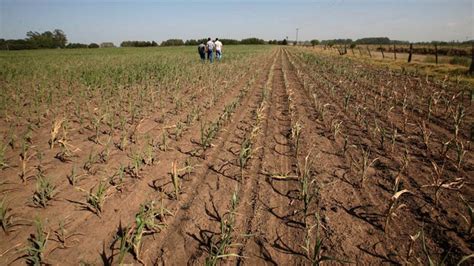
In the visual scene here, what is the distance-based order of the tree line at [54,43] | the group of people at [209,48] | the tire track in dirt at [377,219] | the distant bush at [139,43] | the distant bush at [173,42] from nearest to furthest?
1. the tire track in dirt at [377,219]
2. the group of people at [209,48]
3. the tree line at [54,43]
4. the distant bush at [139,43]
5. the distant bush at [173,42]

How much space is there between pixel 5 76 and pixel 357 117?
14122 mm

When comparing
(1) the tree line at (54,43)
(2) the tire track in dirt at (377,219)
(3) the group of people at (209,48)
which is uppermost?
(1) the tree line at (54,43)

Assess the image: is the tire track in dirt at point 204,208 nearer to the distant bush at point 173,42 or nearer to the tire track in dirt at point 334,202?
the tire track in dirt at point 334,202

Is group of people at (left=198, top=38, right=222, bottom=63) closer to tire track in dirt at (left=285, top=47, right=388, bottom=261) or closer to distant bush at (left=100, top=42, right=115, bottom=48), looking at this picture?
tire track in dirt at (left=285, top=47, right=388, bottom=261)

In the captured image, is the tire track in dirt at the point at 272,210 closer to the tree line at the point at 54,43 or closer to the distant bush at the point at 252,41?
the tree line at the point at 54,43

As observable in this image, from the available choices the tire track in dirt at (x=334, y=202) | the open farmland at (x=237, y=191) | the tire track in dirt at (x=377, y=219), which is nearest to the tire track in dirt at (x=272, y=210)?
the open farmland at (x=237, y=191)

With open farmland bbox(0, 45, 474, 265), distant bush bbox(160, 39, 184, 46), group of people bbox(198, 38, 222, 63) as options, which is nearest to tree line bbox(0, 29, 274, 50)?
distant bush bbox(160, 39, 184, 46)

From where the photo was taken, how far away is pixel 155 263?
7.69ft

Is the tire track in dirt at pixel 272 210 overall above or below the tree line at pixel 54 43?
below

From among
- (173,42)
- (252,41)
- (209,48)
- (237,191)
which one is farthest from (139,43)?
(237,191)

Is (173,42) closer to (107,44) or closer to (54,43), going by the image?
(107,44)

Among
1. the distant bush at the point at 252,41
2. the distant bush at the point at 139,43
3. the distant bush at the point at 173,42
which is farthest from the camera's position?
the distant bush at the point at 252,41

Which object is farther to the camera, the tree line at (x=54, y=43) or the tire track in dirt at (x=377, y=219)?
the tree line at (x=54, y=43)

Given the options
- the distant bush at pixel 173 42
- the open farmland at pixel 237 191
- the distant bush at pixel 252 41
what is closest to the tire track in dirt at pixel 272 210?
the open farmland at pixel 237 191
